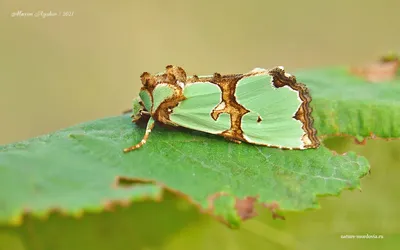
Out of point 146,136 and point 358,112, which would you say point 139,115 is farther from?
point 358,112

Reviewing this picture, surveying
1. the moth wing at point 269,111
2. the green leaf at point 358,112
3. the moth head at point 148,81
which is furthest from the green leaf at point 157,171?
the green leaf at point 358,112

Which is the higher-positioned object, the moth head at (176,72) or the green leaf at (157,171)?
the moth head at (176,72)

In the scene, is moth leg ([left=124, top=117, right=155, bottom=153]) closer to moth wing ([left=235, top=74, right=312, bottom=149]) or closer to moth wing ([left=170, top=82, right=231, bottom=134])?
moth wing ([left=170, top=82, right=231, bottom=134])

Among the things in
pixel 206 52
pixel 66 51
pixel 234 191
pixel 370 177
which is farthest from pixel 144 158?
pixel 206 52

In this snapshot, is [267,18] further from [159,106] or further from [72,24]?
[159,106]

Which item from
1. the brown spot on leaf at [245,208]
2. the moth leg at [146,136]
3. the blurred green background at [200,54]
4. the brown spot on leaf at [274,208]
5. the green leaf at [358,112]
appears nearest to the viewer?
the brown spot on leaf at [245,208]

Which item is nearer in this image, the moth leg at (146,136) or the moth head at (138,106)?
the moth leg at (146,136)

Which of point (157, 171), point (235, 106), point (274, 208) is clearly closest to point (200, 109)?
point (235, 106)

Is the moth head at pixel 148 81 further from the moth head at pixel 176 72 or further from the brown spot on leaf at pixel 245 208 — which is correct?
the brown spot on leaf at pixel 245 208
